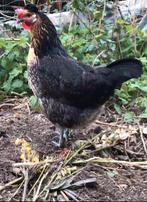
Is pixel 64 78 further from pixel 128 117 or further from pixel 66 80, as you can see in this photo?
pixel 128 117

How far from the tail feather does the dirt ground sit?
0.56 meters

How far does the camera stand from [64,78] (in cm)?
407

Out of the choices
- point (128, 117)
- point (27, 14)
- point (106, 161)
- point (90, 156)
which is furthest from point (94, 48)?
point (106, 161)

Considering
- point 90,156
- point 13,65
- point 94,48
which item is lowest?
point 90,156

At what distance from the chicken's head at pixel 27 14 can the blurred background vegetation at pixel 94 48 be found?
92cm

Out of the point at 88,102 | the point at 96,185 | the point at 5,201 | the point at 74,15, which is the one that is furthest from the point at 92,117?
the point at 74,15

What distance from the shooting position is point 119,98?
16.7 ft

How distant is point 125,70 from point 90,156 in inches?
28.0

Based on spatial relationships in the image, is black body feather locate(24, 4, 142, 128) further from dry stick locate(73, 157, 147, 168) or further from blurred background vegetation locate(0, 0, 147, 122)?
blurred background vegetation locate(0, 0, 147, 122)

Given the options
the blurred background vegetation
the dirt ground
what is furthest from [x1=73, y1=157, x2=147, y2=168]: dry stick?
the blurred background vegetation

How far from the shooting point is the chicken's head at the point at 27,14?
4.18 metres

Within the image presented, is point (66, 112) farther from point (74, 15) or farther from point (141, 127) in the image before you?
point (74, 15)

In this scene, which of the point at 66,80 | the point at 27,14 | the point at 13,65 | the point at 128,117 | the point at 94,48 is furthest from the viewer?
the point at 94,48

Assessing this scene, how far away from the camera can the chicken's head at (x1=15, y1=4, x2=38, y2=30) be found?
13.7 feet
